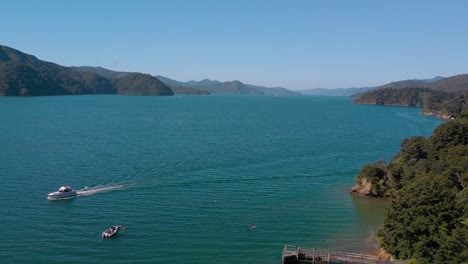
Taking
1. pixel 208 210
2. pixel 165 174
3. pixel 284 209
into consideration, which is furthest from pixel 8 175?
pixel 284 209

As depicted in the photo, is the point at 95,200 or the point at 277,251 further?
the point at 95,200

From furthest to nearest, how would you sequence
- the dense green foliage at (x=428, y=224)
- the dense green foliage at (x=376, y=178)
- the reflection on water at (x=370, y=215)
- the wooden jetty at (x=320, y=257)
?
the dense green foliage at (x=376, y=178) < the reflection on water at (x=370, y=215) < the wooden jetty at (x=320, y=257) < the dense green foliage at (x=428, y=224)

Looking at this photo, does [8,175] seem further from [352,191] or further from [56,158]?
[352,191]

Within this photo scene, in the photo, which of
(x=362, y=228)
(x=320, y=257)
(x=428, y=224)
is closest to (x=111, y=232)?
(x=320, y=257)

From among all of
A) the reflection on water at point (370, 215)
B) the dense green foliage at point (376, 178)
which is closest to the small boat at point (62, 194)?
the reflection on water at point (370, 215)

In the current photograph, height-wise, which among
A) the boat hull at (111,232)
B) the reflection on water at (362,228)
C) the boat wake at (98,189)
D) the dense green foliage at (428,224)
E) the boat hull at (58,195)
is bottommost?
the reflection on water at (362,228)

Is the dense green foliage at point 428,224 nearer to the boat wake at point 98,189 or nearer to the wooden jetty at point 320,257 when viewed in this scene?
the wooden jetty at point 320,257

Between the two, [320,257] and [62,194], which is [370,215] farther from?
[62,194]
